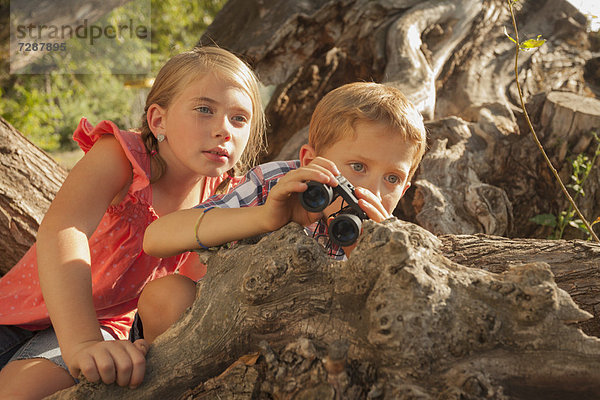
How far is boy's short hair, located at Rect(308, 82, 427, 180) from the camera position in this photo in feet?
6.68

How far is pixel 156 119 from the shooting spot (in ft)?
7.88

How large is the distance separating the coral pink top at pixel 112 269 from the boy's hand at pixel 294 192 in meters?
0.84

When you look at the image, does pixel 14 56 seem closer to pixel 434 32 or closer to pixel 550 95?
pixel 434 32

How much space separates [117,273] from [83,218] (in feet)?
1.48

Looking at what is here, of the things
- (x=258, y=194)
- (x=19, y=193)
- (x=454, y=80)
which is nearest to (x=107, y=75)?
(x=454, y=80)

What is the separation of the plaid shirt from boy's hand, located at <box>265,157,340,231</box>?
12.9 inches

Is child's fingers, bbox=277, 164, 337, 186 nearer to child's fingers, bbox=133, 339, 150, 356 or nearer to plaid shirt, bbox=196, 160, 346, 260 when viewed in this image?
plaid shirt, bbox=196, 160, 346, 260

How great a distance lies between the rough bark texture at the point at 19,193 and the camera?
10.5ft

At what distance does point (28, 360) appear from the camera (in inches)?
82.0

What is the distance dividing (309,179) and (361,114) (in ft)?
1.75

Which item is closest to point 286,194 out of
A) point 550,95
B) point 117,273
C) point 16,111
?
point 117,273

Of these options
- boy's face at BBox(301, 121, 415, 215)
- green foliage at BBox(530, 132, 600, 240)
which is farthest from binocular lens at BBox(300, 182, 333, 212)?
green foliage at BBox(530, 132, 600, 240)

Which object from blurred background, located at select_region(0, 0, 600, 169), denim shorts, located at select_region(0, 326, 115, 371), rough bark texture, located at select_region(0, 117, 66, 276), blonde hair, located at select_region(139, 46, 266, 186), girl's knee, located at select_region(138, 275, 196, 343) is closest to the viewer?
girl's knee, located at select_region(138, 275, 196, 343)

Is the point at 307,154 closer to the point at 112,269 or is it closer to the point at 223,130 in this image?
the point at 223,130
